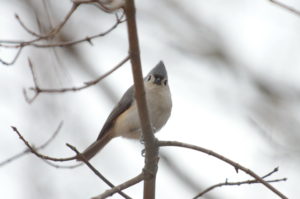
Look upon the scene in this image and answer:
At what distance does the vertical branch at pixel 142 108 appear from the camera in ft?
7.84

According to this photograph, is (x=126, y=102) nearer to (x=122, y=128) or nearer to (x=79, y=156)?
(x=122, y=128)

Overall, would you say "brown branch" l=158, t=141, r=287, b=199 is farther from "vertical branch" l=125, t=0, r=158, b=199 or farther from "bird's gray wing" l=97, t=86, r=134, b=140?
"bird's gray wing" l=97, t=86, r=134, b=140

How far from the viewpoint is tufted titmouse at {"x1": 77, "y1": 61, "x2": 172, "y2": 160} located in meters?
4.23

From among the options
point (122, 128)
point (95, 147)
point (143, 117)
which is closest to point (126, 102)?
point (122, 128)

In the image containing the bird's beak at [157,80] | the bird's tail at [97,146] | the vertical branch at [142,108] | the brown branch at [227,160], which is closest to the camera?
the vertical branch at [142,108]

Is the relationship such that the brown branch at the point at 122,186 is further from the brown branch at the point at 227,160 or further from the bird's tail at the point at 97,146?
the bird's tail at the point at 97,146

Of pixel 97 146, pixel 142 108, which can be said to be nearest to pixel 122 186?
pixel 142 108

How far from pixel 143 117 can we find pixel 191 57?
1930 mm

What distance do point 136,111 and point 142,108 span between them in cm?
147

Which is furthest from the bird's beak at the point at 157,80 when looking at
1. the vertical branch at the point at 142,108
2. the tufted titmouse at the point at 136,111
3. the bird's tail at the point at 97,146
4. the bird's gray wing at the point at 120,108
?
the vertical branch at the point at 142,108

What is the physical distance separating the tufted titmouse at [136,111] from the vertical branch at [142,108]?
40.1 inches

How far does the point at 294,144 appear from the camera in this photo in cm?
391

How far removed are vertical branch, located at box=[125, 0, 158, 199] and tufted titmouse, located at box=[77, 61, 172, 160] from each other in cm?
102

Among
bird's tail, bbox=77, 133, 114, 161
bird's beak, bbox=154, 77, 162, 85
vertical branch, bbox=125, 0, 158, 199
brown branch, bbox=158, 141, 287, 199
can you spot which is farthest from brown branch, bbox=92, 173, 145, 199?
bird's tail, bbox=77, 133, 114, 161
